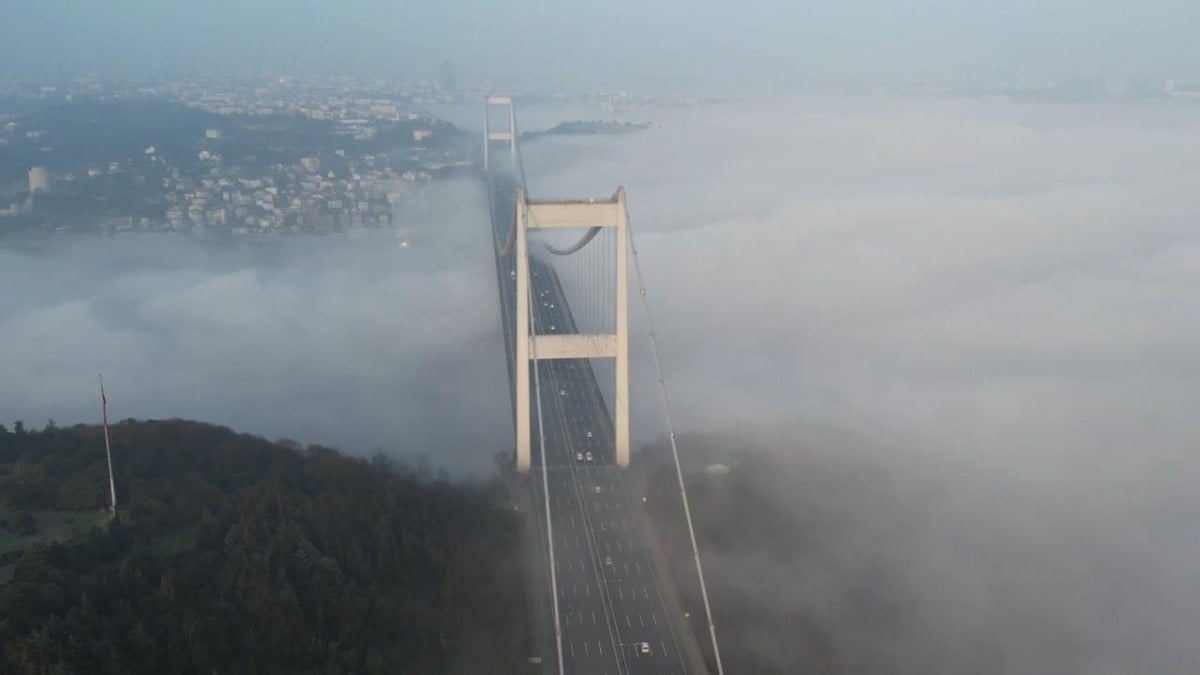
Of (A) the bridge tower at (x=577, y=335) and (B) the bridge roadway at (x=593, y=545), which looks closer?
(B) the bridge roadway at (x=593, y=545)

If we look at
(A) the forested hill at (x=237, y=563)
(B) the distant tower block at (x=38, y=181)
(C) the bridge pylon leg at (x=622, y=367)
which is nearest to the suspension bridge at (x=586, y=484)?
(C) the bridge pylon leg at (x=622, y=367)

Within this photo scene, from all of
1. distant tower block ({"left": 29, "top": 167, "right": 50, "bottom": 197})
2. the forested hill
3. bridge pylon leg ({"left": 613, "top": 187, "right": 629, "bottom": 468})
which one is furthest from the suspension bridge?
distant tower block ({"left": 29, "top": 167, "right": 50, "bottom": 197})

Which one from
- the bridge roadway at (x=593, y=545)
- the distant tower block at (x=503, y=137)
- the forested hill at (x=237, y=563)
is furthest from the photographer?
the distant tower block at (x=503, y=137)

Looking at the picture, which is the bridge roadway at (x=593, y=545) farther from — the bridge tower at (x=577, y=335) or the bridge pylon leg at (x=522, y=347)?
the bridge tower at (x=577, y=335)

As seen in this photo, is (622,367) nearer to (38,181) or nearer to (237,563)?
(237,563)

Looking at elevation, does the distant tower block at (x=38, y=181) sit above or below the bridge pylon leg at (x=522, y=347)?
below

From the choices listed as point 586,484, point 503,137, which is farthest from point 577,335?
point 503,137
